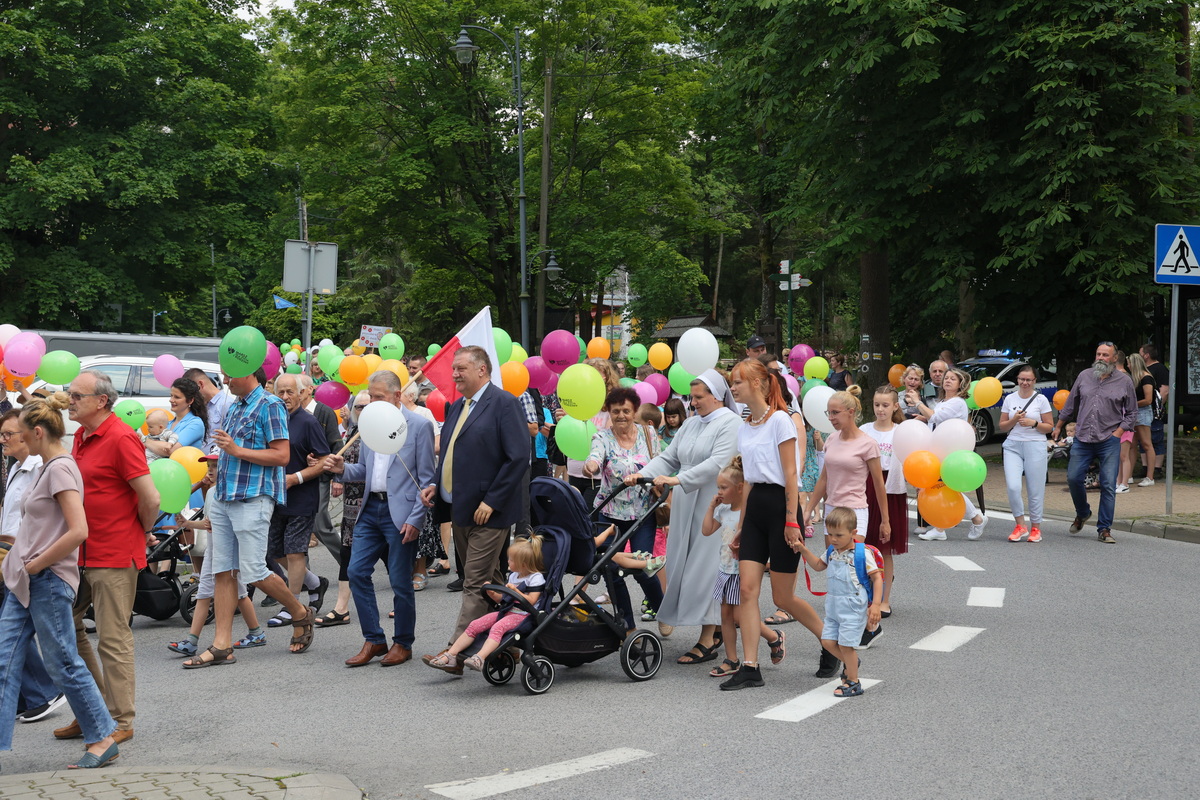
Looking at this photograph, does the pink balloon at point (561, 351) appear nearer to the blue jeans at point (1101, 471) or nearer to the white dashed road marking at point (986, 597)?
the white dashed road marking at point (986, 597)

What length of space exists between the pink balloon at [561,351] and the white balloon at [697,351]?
3383 mm

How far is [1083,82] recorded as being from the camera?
19484 millimetres

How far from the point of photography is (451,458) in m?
7.43

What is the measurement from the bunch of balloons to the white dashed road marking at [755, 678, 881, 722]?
8.24 feet

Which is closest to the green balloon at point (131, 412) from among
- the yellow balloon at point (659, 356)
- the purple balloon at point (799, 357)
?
the yellow balloon at point (659, 356)

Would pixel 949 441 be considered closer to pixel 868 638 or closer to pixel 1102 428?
pixel 868 638

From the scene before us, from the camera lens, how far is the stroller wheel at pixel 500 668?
685 centimetres

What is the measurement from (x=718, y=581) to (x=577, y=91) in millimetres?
28404

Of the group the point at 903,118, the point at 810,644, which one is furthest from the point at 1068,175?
the point at 810,644

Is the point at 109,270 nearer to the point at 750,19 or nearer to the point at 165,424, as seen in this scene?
the point at 750,19

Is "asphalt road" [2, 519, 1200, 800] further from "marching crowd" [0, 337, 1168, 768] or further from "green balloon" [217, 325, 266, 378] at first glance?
"green balloon" [217, 325, 266, 378]

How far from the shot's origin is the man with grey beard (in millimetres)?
12578

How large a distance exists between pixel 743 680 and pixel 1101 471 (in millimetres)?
7387

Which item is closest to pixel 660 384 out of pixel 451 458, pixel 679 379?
pixel 679 379
